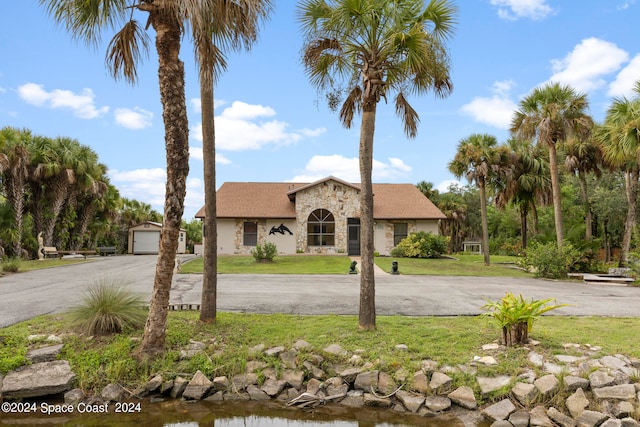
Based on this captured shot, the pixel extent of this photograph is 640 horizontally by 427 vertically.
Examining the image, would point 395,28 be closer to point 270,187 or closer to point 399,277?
point 399,277

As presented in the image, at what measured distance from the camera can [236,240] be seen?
97.3 ft

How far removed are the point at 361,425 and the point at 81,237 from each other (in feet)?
106

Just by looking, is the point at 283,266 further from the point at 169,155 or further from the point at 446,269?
the point at 169,155

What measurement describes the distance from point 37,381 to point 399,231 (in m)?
25.8

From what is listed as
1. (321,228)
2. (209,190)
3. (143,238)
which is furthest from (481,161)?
(143,238)

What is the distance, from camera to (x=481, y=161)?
78.1ft

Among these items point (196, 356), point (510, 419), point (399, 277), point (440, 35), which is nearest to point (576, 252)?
point (399, 277)

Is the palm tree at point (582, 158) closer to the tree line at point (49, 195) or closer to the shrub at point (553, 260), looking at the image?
the shrub at point (553, 260)

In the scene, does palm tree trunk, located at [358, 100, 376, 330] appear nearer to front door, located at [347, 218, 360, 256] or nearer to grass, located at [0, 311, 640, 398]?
grass, located at [0, 311, 640, 398]

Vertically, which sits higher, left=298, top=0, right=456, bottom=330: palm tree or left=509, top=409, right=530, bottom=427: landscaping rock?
left=298, top=0, right=456, bottom=330: palm tree

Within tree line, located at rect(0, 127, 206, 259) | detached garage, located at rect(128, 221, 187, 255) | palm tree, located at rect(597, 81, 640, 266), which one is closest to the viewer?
palm tree, located at rect(597, 81, 640, 266)

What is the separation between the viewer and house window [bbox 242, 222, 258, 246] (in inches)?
1170

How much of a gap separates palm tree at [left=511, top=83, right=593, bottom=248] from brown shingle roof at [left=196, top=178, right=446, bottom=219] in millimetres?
9814

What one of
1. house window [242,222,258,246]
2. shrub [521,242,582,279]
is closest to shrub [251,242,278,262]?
house window [242,222,258,246]
